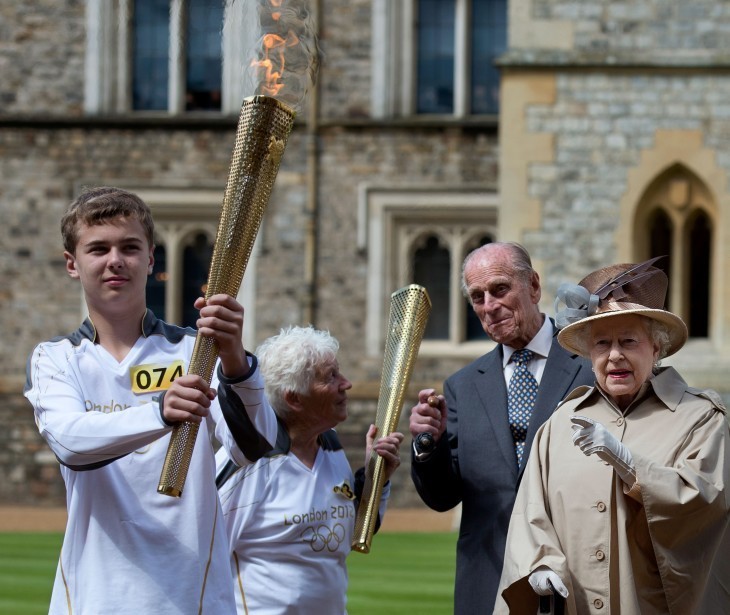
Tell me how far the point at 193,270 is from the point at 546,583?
15.4 m

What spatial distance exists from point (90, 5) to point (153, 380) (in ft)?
51.3

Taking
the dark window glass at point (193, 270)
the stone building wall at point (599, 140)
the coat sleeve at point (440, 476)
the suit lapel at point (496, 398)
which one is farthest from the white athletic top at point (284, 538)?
the dark window glass at point (193, 270)

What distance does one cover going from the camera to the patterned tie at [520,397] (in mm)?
4785

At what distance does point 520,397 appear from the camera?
15.9ft

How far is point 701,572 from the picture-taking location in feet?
12.4

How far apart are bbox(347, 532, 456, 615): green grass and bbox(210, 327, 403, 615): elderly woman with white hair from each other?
4.01m

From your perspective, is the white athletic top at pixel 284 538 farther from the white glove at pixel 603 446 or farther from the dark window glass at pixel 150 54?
the dark window glass at pixel 150 54

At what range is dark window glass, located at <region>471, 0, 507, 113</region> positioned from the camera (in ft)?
60.7

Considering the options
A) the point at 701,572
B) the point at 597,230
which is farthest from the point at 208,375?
the point at 597,230

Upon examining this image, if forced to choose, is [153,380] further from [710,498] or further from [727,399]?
[727,399]

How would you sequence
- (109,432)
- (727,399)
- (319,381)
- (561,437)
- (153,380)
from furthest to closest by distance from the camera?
1. (727,399)
2. (319,381)
3. (561,437)
4. (153,380)
5. (109,432)

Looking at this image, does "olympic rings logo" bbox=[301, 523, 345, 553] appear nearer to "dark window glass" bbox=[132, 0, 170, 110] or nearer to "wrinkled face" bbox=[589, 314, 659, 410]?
"wrinkled face" bbox=[589, 314, 659, 410]

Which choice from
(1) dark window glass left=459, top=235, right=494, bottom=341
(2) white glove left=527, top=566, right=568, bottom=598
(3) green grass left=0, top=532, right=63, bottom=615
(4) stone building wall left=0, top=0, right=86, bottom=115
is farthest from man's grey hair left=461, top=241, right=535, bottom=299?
(4) stone building wall left=0, top=0, right=86, bottom=115

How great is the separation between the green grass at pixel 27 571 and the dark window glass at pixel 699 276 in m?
6.45
